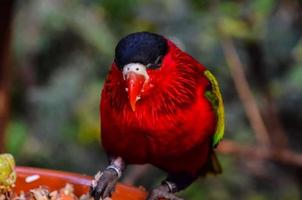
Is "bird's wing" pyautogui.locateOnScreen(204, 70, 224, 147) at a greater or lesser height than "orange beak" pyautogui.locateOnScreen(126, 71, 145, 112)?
Result: lesser

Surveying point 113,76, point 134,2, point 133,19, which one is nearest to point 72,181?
point 113,76

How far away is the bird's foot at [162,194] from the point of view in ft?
5.48

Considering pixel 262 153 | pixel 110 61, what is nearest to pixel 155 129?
pixel 262 153

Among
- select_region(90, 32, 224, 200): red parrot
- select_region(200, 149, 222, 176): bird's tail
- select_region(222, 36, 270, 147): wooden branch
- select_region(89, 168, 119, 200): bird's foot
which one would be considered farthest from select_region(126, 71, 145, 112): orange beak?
select_region(222, 36, 270, 147): wooden branch

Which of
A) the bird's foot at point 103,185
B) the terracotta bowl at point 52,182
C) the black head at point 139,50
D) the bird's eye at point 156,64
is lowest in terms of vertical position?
the bird's foot at point 103,185

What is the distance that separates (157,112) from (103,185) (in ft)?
0.78

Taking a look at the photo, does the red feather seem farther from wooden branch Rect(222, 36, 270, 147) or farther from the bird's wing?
wooden branch Rect(222, 36, 270, 147)

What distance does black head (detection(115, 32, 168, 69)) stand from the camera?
1.68 metres

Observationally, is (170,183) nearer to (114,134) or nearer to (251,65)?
(114,134)

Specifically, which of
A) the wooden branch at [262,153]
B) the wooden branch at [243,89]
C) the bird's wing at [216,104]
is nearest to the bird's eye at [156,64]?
the bird's wing at [216,104]

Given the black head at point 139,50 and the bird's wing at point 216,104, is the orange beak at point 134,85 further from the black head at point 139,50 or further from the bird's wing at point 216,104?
the bird's wing at point 216,104

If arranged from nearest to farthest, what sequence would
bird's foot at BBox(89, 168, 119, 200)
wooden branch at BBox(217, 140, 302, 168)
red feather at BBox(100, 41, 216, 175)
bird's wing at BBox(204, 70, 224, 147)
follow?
bird's foot at BBox(89, 168, 119, 200) < red feather at BBox(100, 41, 216, 175) < bird's wing at BBox(204, 70, 224, 147) < wooden branch at BBox(217, 140, 302, 168)

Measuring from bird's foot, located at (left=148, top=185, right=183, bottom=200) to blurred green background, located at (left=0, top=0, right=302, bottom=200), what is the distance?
1108 millimetres

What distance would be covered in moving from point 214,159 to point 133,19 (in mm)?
1022
